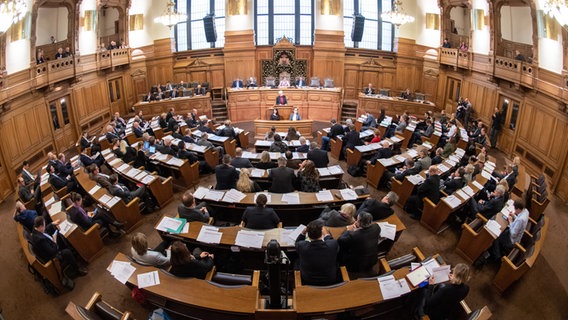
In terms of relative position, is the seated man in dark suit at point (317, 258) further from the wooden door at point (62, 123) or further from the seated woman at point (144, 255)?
the wooden door at point (62, 123)

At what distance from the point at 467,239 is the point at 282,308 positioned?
4.05 m

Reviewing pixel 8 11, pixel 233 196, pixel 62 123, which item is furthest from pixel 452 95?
pixel 8 11

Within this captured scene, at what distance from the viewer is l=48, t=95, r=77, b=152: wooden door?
43.0 feet

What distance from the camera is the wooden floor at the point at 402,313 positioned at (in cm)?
622

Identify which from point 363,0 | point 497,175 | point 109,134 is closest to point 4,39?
point 109,134

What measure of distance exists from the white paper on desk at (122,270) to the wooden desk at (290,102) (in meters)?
11.9

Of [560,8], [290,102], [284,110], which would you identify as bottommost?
[284,110]

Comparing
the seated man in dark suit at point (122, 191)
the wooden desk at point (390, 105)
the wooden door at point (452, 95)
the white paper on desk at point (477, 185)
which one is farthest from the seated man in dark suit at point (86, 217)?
the wooden door at point (452, 95)

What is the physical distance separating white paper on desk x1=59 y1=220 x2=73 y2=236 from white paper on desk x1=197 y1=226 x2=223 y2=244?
2.43 metres

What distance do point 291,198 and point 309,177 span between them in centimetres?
78

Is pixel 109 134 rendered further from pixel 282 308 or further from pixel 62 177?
pixel 282 308

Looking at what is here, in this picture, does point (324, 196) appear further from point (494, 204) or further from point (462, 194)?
point (494, 204)

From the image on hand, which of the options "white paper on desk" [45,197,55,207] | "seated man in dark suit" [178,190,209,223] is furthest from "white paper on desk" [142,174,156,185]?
"seated man in dark suit" [178,190,209,223]

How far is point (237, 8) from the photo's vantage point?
1783 centimetres
